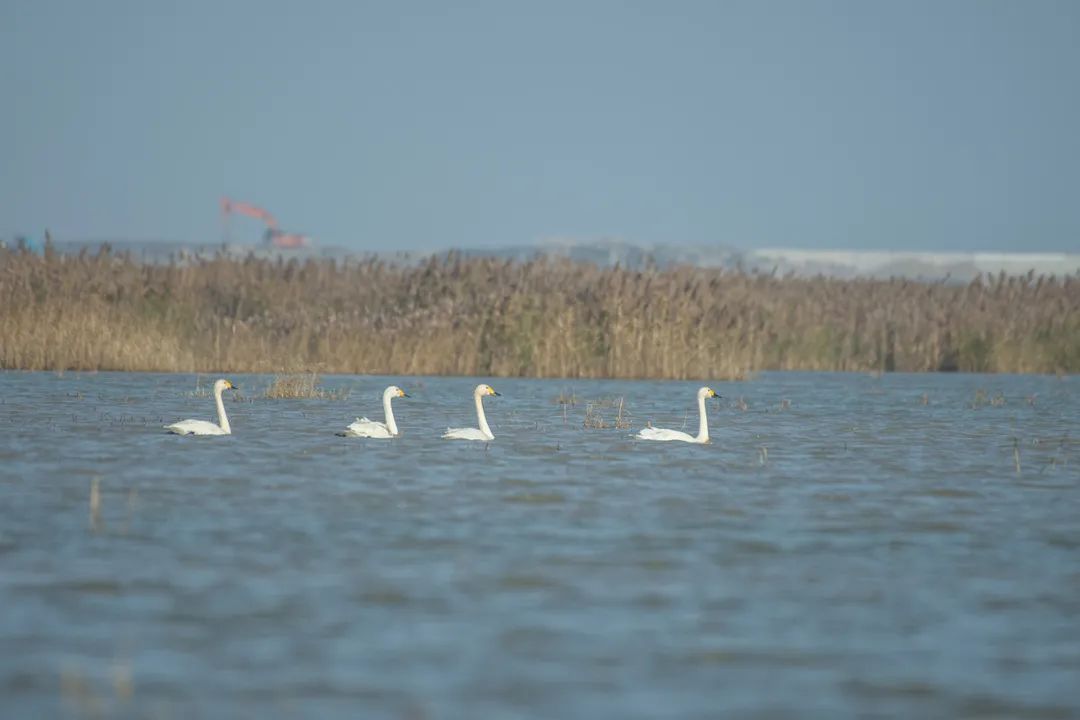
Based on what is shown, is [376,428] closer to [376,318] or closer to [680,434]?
[680,434]

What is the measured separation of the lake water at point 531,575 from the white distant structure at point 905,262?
88.9 m

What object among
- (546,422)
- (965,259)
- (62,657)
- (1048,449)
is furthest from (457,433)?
(965,259)

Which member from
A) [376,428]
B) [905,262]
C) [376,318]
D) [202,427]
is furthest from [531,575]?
[905,262]

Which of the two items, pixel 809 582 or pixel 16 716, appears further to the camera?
pixel 809 582

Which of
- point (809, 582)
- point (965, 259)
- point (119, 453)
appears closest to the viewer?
point (809, 582)

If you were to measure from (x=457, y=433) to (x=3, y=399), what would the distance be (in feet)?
27.0

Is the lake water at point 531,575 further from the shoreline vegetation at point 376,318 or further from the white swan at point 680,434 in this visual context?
the shoreline vegetation at point 376,318

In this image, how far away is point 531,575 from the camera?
11859 mm

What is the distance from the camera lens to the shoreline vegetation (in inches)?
1287

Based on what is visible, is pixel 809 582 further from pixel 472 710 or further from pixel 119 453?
pixel 119 453

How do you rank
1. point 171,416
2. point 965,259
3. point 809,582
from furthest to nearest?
point 965,259
point 171,416
point 809,582

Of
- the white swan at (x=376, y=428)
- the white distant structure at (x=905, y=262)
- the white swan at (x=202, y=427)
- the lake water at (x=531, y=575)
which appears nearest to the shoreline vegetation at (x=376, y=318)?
the lake water at (x=531, y=575)

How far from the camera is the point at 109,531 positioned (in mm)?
13367

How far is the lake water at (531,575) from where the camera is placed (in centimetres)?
867
